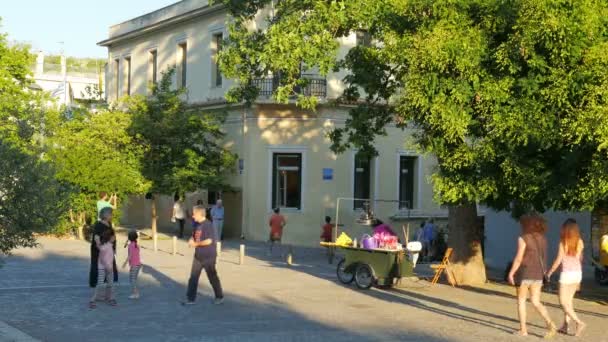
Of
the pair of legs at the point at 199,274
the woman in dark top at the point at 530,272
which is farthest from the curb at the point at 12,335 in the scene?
the woman in dark top at the point at 530,272

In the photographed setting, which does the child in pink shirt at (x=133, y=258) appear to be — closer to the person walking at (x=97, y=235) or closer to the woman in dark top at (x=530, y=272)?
the person walking at (x=97, y=235)

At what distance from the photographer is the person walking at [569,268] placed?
12.0m

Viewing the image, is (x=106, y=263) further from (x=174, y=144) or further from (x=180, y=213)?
(x=180, y=213)

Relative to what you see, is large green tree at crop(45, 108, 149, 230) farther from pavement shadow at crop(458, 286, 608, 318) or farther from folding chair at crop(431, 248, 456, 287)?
pavement shadow at crop(458, 286, 608, 318)

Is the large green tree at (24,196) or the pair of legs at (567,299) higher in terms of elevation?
the large green tree at (24,196)

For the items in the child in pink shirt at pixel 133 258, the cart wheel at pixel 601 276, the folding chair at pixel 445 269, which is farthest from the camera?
the cart wheel at pixel 601 276

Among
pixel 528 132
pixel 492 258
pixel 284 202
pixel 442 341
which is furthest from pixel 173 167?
pixel 442 341

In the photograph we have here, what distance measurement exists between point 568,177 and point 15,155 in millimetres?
9155

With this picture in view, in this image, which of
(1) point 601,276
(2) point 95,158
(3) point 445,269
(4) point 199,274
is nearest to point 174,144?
(2) point 95,158

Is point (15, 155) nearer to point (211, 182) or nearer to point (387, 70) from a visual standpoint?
point (387, 70)

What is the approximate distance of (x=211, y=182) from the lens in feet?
99.7

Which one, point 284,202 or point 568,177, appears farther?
point 284,202

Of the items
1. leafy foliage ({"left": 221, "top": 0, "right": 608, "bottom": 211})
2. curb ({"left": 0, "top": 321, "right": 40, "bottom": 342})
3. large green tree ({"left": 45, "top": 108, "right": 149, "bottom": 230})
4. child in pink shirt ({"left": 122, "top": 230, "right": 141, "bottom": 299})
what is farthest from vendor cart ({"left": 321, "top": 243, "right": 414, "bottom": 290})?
large green tree ({"left": 45, "top": 108, "right": 149, "bottom": 230})

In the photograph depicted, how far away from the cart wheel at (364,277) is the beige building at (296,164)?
43.5ft
